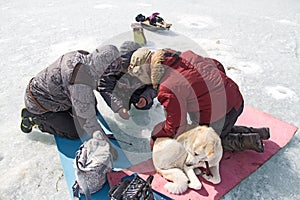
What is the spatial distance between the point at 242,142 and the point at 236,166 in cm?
13

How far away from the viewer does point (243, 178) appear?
1.53 metres

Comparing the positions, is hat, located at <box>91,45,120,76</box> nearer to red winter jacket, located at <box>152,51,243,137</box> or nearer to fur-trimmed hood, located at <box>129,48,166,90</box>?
fur-trimmed hood, located at <box>129,48,166,90</box>

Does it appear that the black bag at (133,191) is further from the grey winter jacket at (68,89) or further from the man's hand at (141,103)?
the man's hand at (141,103)

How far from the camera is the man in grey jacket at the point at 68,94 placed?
155 cm

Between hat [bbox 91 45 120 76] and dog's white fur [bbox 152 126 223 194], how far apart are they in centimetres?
48

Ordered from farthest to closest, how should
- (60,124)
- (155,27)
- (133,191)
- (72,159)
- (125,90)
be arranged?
(155,27), (125,90), (60,124), (72,159), (133,191)

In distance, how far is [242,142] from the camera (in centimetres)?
163

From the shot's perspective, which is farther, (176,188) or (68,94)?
(68,94)

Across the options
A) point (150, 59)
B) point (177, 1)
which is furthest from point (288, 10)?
point (150, 59)

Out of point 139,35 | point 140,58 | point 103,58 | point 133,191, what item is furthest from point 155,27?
point 133,191

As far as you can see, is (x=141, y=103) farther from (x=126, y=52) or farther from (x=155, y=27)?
(x=155, y=27)

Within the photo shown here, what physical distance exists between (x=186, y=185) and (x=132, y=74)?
71cm

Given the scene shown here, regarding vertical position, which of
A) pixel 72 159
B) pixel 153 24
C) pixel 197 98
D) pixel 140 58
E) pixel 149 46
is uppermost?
pixel 140 58

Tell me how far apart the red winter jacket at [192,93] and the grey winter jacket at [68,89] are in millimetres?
347
